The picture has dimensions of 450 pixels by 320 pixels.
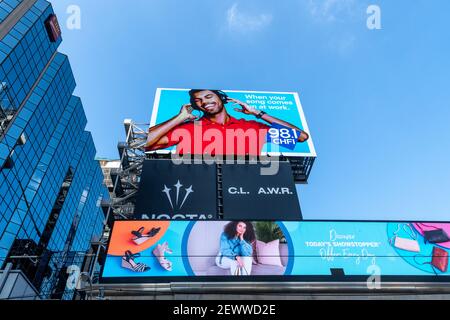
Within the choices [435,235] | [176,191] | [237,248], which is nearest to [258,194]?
[176,191]

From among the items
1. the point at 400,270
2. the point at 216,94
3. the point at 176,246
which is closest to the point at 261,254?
the point at 176,246

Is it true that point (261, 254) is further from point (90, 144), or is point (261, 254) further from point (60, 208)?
point (90, 144)

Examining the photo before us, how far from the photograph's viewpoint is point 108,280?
9695mm

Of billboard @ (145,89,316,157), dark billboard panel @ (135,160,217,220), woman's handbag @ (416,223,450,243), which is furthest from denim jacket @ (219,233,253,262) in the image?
billboard @ (145,89,316,157)

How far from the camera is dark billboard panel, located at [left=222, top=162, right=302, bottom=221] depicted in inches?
552

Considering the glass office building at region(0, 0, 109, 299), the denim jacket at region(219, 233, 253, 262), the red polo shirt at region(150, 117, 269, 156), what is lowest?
the denim jacket at region(219, 233, 253, 262)

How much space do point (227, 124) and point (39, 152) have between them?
134 ft

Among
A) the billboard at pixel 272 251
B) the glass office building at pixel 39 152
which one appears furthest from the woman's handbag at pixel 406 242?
the glass office building at pixel 39 152

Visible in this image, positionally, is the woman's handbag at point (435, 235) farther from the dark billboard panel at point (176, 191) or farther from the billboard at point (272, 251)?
the dark billboard panel at point (176, 191)

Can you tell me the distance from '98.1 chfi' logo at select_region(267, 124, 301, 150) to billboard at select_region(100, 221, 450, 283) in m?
7.10

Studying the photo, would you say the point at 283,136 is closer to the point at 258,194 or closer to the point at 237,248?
the point at 258,194

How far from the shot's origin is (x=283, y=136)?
18297 mm

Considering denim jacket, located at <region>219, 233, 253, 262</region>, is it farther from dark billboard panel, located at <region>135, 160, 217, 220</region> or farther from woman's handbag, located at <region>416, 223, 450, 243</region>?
woman's handbag, located at <region>416, 223, 450, 243</region>

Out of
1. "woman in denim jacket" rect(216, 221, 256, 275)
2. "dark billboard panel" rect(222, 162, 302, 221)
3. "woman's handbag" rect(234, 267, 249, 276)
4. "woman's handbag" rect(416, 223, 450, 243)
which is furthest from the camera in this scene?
"dark billboard panel" rect(222, 162, 302, 221)
